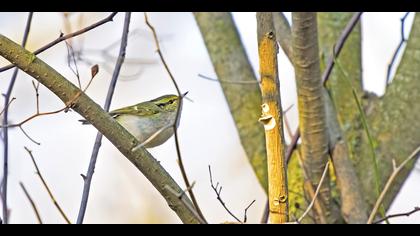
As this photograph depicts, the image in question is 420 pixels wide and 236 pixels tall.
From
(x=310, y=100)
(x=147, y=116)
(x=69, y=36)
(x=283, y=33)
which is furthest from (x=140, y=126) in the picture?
(x=69, y=36)

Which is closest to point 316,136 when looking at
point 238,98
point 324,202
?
point 324,202

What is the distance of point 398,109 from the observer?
8.59 feet

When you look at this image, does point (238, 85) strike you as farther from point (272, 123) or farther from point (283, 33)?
point (272, 123)

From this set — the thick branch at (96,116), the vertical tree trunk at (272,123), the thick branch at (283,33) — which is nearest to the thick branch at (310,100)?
the thick branch at (283,33)

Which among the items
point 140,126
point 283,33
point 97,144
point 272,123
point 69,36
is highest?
point 283,33

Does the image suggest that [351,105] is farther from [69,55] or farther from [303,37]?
[69,55]

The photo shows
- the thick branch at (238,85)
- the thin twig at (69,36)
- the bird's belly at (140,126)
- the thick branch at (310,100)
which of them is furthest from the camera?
the thick branch at (238,85)

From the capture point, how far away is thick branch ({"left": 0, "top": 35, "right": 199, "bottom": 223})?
1.16 m

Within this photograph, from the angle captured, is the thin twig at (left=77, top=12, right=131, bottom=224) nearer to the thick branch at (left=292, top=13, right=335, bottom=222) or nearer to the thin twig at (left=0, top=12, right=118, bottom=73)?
the thin twig at (left=0, top=12, right=118, bottom=73)

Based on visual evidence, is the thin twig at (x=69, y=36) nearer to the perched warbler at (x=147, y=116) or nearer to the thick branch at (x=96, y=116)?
the thick branch at (x=96, y=116)

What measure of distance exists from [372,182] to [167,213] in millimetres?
2070

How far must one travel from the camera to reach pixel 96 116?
117cm

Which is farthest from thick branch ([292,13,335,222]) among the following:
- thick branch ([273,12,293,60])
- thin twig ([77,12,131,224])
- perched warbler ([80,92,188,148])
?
thin twig ([77,12,131,224])

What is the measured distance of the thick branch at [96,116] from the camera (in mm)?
1162
